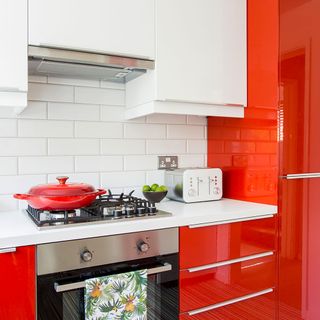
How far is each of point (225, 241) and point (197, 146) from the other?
0.81 meters

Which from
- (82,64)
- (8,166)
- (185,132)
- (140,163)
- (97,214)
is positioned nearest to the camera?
(97,214)

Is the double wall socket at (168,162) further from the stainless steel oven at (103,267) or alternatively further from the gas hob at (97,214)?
the stainless steel oven at (103,267)

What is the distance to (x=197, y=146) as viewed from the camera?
2.42 m

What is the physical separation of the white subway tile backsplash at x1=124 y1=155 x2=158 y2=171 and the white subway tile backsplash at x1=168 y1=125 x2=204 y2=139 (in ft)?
0.66

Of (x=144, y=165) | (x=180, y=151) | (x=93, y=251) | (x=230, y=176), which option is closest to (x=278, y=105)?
(x=230, y=176)

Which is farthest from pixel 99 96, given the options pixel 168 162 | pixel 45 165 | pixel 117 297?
pixel 117 297

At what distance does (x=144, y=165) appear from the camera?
2.22 metres

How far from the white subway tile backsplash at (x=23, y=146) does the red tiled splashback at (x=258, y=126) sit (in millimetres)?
1117

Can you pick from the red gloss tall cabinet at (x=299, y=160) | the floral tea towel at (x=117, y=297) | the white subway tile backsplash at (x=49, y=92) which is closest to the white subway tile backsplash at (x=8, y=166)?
the white subway tile backsplash at (x=49, y=92)

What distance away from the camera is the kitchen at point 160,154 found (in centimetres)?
145

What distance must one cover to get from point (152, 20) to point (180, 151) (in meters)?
0.87

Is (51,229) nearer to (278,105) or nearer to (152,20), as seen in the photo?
(152,20)

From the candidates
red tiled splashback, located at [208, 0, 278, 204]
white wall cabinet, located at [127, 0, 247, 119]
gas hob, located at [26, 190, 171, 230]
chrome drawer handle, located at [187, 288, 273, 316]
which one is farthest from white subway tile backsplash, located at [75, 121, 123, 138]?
chrome drawer handle, located at [187, 288, 273, 316]

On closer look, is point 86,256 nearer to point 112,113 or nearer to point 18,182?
point 18,182
